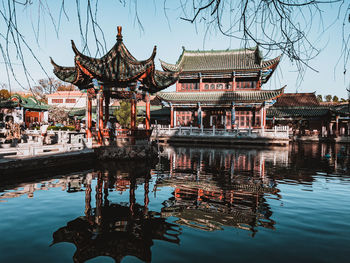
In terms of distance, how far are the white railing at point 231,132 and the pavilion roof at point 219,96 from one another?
3.06 meters

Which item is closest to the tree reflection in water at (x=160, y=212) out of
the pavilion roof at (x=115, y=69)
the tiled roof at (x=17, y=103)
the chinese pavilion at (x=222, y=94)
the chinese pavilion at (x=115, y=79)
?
the chinese pavilion at (x=115, y=79)

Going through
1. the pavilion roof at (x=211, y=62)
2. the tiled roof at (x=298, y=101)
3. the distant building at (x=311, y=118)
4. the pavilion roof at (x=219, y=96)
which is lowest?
the distant building at (x=311, y=118)

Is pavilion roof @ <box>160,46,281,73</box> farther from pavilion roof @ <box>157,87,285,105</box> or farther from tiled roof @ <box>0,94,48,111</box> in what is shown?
tiled roof @ <box>0,94,48,111</box>

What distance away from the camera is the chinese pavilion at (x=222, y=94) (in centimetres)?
2398

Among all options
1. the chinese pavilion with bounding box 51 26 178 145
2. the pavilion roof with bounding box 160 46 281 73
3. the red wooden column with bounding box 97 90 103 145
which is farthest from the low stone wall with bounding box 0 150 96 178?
the pavilion roof with bounding box 160 46 281 73

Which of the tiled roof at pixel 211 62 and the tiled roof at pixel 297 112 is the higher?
the tiled roof at pixel 211 62

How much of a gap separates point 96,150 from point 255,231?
Answer: 913cm

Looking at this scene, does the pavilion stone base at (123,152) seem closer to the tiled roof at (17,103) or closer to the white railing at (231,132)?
the white railing at (231,132)

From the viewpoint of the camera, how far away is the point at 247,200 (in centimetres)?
570

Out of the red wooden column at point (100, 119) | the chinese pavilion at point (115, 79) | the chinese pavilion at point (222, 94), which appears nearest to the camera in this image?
the chinese pavilion at point (115, 79)

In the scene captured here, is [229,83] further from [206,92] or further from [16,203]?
[16,203]

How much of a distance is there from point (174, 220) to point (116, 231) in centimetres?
108

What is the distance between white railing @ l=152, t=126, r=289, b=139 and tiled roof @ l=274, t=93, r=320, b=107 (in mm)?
12852

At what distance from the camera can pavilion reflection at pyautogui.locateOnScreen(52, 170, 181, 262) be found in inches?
130
